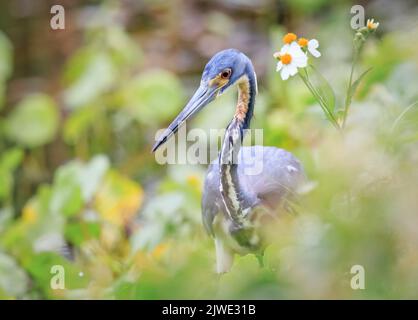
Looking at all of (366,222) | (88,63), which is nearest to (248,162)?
(366,222)

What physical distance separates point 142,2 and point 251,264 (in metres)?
2.82

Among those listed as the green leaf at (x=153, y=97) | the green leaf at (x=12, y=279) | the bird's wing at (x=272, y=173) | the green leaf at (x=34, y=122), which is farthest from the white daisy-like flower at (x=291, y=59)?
the green leaf at (x=34, y=122)

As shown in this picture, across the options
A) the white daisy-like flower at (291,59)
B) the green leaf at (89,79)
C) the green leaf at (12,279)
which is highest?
the green leaf at (89,79)

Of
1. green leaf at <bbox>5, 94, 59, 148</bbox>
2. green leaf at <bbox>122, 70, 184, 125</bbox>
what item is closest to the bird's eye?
green leaf at <bbox>122, 70, 184, 125</bbox>

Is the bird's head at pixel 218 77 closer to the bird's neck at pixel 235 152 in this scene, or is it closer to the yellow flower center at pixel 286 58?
the bird's neck at pixel 235 152

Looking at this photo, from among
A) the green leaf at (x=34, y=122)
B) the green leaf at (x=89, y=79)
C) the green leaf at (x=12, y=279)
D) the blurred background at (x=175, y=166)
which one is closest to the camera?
the blurred background at (x=175, y=166)

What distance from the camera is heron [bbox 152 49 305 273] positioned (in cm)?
164

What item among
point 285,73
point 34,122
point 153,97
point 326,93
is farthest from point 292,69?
point 34,122

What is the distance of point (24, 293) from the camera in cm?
212

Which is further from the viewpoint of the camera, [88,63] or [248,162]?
[88,63]

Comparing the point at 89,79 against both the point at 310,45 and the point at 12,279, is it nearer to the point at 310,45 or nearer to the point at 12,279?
the point at 12,279

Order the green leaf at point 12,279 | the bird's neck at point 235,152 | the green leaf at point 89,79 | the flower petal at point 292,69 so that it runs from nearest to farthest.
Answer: the flower petal at point 292,69
the bird's neck at point 235,152
the green leaf at point 12,279
the green leaf at point 89,79

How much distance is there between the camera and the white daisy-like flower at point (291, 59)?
1.53 m
